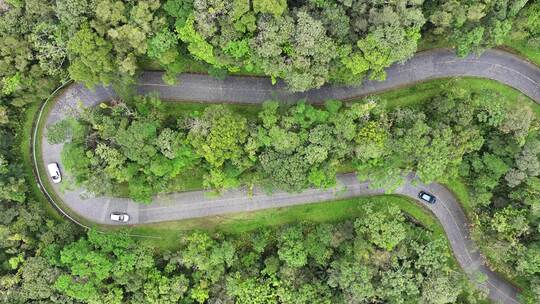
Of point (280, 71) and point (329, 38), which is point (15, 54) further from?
point (329, 38)

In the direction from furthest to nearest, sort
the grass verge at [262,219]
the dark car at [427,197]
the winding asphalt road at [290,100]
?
the dark car at [427,197]
the grass verge at [262,219]
the winding asphalt road at [290,100]

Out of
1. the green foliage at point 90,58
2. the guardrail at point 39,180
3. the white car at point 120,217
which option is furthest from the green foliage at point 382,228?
the green foliage at point 90,58

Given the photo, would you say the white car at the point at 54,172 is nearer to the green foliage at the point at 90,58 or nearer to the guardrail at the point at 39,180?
the guardrail at the point at 39,180

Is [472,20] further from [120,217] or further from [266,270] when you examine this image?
[120,217]

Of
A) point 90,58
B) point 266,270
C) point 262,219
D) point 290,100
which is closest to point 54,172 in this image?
point 90,58

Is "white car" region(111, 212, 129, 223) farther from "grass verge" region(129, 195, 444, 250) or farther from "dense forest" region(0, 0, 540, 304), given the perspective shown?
"dense forest" region(0, 0, 540, 304)

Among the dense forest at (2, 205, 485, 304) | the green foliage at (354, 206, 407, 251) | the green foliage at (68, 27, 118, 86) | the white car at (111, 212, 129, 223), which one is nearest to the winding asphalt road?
the white car at (111, 212, 129, 223)

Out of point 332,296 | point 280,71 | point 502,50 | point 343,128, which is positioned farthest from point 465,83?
point 332,296
